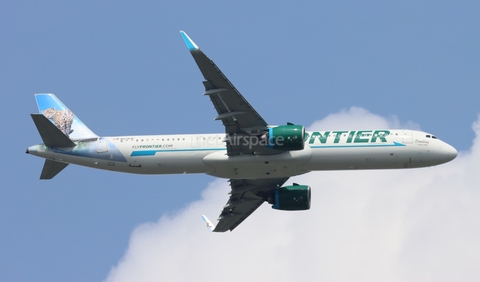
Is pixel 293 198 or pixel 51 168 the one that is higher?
pixel 51 168

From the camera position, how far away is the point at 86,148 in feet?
240

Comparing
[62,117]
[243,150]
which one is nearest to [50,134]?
[62,117]

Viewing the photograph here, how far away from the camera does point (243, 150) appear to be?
7050cm

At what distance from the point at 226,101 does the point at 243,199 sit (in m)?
16.5

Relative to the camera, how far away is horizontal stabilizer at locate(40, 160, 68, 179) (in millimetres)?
74438

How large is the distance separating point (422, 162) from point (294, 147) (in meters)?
11.2

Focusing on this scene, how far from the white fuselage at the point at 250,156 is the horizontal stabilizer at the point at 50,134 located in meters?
0.55

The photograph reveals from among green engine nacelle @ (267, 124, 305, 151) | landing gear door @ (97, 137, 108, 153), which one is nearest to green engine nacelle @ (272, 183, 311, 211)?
green engine nacelle @ (267, 124, 305, 151)

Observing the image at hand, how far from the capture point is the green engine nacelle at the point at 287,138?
68.4 m

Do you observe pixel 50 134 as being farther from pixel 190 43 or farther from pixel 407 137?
pixel 407 137

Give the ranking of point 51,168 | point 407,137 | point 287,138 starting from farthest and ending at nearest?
point 51,168 → point 407,137 → point 287,138

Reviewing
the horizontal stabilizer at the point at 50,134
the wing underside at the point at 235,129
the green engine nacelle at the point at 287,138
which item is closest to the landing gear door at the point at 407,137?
the green engine nacelle at the point at 287,138

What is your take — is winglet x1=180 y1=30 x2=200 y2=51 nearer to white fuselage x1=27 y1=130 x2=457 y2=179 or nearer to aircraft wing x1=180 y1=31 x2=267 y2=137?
aircraft wing x1=180 y1=31 x2=267 y2=137

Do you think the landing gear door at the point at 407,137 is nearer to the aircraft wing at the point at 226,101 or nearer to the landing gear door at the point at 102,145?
the aircraft wing at the point at 226,101
